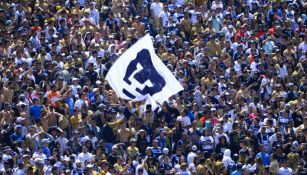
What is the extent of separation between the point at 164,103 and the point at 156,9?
6.33 meters

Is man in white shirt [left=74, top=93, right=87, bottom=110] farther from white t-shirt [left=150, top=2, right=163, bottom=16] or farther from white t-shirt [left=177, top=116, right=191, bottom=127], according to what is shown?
white t-shirt [left=150, top=2, right=163, bottom=16]

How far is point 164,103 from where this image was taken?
1452 inches

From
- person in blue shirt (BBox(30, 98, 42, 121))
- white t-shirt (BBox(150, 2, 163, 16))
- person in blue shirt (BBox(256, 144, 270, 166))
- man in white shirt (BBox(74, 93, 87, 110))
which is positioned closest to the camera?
person in blue shirt (BBox(30, 98, 42, 121))

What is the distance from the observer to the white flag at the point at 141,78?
3256 centimetres

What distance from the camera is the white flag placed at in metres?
32.6

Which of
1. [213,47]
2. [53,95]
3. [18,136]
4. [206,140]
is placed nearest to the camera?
[18,136]

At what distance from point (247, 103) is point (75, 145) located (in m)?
5.27

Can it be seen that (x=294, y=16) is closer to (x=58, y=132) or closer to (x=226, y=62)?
(x=226, y=62)

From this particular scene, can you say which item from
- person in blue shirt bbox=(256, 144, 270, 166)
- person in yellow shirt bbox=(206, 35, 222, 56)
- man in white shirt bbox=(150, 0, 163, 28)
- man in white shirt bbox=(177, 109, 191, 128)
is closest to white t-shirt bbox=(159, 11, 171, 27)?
man in white shirt bbox=(150, 0, 163, 28)

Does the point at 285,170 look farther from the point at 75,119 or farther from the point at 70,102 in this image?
the point at 70,102

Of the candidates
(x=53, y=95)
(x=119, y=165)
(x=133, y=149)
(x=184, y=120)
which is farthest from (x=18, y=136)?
(x=184, y=120)

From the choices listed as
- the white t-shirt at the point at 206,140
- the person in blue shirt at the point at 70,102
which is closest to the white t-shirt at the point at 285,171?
the white t-shirt at the point at 206,140

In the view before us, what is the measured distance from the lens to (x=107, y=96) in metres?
37.2

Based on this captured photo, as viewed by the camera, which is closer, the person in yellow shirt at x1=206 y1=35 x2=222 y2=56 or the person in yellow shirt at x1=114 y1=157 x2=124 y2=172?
the person in yellow shirt at x1=114 y1=157 x2=124 y2=172
